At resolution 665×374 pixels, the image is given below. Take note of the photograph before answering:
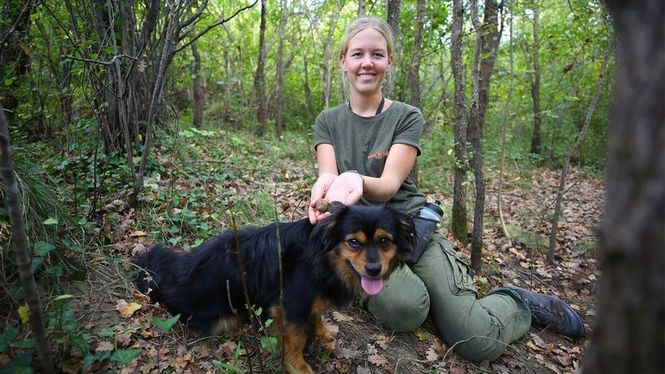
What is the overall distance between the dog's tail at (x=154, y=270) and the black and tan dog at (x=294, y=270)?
0.08ft

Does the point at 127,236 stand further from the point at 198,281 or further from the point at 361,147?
the point at 361,147

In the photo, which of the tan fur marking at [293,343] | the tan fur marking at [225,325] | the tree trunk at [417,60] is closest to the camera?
the tan fur marking at [293,343]

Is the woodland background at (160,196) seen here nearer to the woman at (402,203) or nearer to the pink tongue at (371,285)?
the woman at (402,203)

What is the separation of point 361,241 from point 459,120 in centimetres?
267

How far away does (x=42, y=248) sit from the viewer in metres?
2.21

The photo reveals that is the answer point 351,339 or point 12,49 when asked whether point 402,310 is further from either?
point 12,49

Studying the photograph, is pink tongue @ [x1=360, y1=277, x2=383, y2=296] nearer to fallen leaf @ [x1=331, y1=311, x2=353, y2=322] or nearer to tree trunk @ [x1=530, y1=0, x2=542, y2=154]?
fallen leaf @ [x1=331, y1=311, x2=353, y2=322]

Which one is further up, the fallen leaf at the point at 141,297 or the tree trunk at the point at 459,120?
the tree trunk at the point at 459,120

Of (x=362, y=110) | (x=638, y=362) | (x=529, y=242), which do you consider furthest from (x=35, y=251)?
(x=529, y=242)

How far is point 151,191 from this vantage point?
3.97 meters

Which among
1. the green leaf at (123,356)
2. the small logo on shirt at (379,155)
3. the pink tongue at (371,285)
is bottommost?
the green leaf at (123,356)

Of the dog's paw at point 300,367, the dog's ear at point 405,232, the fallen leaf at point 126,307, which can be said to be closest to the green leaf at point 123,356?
the fallen leaf at point 126,307

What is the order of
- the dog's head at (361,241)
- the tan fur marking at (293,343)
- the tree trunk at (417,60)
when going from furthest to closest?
the tree trunk at (417,60), the tan fur marking at (293,343), the dog's head at (361,241)

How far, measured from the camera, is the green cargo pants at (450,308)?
9.33 feet
